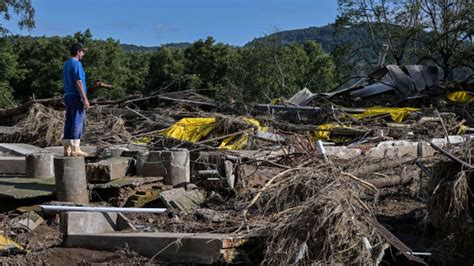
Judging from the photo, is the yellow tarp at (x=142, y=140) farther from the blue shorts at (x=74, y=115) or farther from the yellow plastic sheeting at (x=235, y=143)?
the blue shorts at (x=74, y=115)

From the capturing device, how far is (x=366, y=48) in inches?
1090

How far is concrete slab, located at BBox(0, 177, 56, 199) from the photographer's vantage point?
7414mm

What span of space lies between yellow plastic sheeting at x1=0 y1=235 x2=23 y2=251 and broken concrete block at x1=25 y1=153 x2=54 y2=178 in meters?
1.97

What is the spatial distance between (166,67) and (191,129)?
107ft

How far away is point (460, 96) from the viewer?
1565 cm

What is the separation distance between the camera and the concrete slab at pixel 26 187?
7.41 metres

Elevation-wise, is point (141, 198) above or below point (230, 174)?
below

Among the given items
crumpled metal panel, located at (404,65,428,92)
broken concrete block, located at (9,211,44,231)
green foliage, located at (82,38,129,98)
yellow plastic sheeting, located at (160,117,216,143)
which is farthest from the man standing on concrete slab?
green foliage, located at (82,38,129,98)

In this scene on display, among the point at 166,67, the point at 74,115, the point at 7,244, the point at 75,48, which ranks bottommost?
the point at 7,244

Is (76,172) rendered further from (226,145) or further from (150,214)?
(226,145)

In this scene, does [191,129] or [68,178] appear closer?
[68,178]

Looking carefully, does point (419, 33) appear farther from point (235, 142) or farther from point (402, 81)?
point (235, 142)

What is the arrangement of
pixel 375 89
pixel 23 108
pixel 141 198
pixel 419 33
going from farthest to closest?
pixel 419 33 → pixel 375 89 → pixel 23 108 → pixel 141 198

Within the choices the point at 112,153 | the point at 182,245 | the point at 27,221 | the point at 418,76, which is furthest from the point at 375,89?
the point at 182,245
